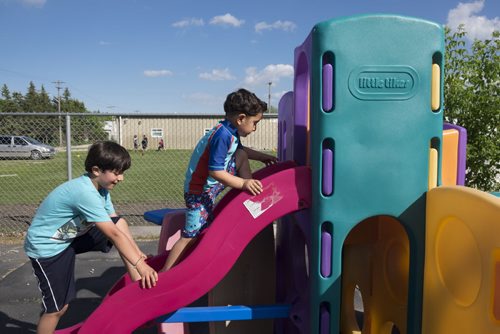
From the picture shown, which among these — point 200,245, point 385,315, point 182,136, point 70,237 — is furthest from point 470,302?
point 182,136

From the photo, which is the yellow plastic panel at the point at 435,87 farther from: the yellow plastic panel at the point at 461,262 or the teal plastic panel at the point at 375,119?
the yellow plastic panel at the point at 461,262

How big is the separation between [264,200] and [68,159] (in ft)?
15.7

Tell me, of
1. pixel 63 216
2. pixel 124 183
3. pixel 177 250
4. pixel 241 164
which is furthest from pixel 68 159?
pixel 124 183

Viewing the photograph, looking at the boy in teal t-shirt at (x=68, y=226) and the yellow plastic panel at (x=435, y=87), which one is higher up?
the yellow plastic panel at (x=435, y=87)

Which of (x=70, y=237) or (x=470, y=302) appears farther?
(x=70, y=237)

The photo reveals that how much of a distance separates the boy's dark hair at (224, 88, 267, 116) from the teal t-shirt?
94 cm

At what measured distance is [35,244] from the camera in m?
2.50

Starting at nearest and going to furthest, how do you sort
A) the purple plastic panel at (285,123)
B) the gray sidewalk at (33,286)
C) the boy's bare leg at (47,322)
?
the boy's bare leg at (47,322)
the purple plastic panel at (285,123)
the gray sidewalk at (33,286)

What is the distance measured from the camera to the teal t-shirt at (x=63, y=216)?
2416mm

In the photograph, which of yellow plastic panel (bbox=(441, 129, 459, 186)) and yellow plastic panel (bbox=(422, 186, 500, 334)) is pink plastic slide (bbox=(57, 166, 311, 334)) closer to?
yellow plastic panel (bbox=(422, 186, 500, 334))

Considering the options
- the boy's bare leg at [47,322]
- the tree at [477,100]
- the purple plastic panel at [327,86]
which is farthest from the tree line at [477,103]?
the boy's bare leg at [47,322]

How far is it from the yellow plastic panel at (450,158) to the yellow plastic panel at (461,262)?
519 millimetres

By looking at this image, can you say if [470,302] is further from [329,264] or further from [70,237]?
[70,237]

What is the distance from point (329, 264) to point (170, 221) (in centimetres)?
167
